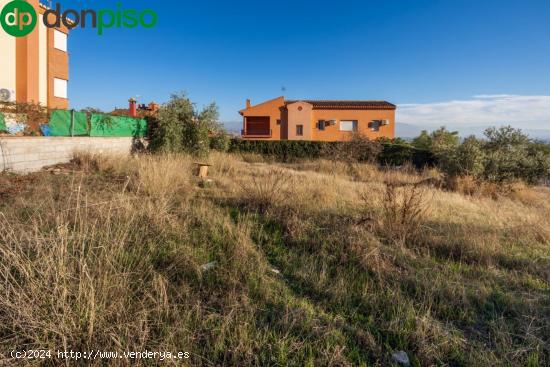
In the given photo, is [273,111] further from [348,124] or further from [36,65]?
[36,65]

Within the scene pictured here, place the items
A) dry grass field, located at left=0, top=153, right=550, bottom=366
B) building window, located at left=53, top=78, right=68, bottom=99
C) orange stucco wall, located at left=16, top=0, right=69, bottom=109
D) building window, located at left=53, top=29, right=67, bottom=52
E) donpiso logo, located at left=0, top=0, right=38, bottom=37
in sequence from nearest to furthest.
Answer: dry grass field, located at left=0, top=153, right=550, bottom=366, donpiso logo, located at left=0, top=0, right=38, bottom=37, orange stucco wall, located at left=16, top=0, right=69, bottom=109, building window, located at left=53, top=29, right=67, bottom=52, building window, located at left=53, top=78, right=68, bottom=99

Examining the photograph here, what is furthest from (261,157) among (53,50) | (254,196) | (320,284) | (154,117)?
(320,284)

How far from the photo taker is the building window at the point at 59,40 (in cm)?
2042

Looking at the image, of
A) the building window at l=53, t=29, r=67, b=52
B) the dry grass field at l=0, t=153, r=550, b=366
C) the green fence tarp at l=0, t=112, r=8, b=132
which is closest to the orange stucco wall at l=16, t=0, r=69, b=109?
the building window at l=53, t=29, r=67, b=52

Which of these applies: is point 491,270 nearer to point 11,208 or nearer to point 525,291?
point 525,291

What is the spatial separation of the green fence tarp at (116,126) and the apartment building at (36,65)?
628cm

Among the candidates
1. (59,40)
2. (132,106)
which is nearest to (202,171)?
(59,40)

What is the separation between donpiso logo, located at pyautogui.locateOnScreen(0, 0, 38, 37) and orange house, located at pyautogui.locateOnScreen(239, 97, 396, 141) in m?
21.0

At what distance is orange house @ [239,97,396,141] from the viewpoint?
108 ft

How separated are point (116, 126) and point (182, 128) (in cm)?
284

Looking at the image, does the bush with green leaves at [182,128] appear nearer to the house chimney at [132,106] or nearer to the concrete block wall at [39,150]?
the concrete block wall at [39,150]

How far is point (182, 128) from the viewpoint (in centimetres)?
1480

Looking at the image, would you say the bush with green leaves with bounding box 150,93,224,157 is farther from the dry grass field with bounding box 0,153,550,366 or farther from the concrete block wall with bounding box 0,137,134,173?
the dry grass field with bounding box 0,153,550,366

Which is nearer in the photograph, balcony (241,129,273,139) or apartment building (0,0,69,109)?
apartment building (0,0,69,109)
